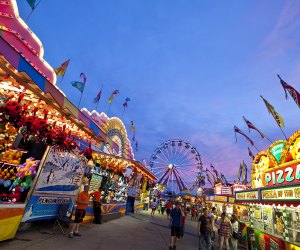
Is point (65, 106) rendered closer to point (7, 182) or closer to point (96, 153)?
point (7, 182)

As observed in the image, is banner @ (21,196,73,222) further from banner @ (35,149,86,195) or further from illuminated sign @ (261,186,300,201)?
illuminated sign @ (261,186,300,201)

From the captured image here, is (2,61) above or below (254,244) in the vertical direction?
above

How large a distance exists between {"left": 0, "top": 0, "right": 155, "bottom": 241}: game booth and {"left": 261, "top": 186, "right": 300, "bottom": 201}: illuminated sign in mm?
6952

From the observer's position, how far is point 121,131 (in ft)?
74.5

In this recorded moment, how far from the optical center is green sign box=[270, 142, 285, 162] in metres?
10.4

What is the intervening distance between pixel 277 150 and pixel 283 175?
189 centimetres

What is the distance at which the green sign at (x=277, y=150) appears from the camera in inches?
409

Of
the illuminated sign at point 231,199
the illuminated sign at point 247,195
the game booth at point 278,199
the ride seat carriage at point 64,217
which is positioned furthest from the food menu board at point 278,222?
the illuminated sign at point 231,199

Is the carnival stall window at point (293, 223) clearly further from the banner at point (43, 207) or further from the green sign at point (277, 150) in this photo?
the banner at point (43, 207)

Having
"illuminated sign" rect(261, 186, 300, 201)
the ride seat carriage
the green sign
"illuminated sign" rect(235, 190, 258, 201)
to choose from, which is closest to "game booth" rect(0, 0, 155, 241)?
the ride seat carriage

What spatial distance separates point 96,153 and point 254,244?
10.0 meters

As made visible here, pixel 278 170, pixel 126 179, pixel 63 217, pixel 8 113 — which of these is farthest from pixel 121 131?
pixel 8 113

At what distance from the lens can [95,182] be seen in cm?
1656

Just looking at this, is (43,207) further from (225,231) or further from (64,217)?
(225,231)
